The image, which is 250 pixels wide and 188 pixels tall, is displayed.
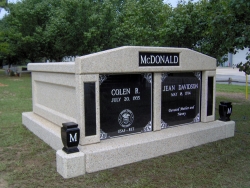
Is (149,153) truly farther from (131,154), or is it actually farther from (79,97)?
(79,97)

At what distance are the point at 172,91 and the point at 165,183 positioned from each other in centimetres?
224

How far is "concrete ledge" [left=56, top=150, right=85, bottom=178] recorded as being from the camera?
416cm

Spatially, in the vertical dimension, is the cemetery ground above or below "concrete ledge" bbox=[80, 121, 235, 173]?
below

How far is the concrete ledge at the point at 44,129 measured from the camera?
531 centimetres

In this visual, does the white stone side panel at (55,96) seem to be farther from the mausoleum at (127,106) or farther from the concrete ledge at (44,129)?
the concrete ledge at (44,129)

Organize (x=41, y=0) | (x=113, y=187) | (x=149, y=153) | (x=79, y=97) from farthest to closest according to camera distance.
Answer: (x=41, y=0) < (x=149, y=153) < (x=79, y=97) < (x=113, y=187)

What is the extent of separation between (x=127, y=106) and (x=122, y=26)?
29.8 feet

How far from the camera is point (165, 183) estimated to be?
408cm

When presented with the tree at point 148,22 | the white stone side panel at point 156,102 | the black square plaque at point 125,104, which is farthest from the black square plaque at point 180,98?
the tree at point 148,22

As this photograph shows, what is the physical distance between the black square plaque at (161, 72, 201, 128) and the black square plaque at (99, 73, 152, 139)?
42 centimetres

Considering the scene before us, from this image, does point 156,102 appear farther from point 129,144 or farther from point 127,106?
point 129,144

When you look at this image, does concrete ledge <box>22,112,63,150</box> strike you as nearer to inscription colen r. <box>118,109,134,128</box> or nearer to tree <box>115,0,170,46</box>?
inscription colen r. <box>118,109,134,128</box>

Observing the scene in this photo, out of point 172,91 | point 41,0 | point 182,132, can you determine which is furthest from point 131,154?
point 41,0

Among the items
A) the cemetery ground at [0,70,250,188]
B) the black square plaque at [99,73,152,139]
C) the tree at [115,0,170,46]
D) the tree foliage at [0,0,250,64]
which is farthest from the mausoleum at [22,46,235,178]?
the tree at [115,0,170,46]
